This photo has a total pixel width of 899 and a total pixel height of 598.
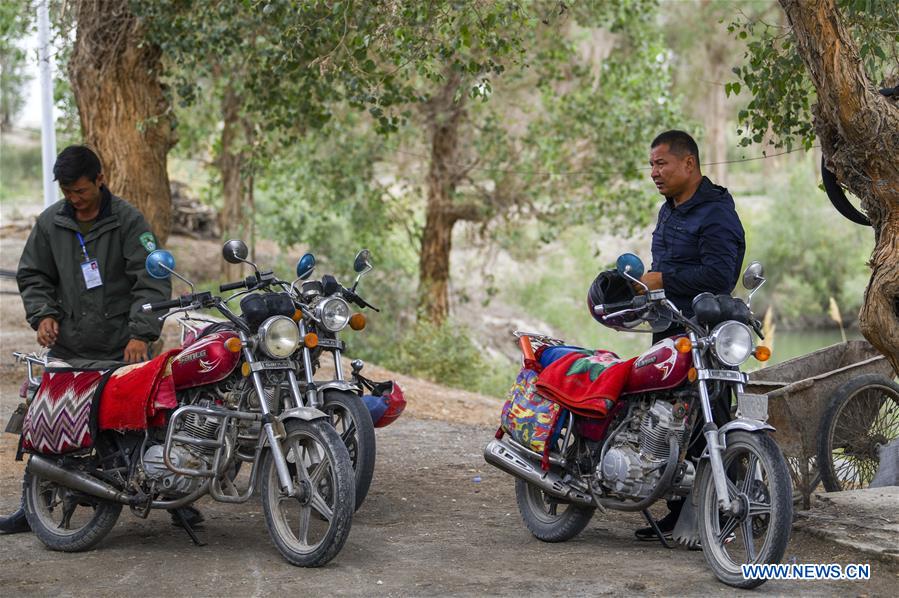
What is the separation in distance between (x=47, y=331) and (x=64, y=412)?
49 centimetres

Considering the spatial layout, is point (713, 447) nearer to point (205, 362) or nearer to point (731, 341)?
point (731, 341)

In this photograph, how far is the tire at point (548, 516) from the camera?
575 centimetres

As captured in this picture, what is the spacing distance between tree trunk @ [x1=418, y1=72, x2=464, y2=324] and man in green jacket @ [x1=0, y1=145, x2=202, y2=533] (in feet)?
36.3

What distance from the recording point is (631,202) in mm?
17453

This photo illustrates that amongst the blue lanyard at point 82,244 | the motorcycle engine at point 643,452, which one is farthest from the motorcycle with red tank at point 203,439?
the motorcycle engine at point 643,452

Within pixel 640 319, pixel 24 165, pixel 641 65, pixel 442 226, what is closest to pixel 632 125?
pixel 641 65

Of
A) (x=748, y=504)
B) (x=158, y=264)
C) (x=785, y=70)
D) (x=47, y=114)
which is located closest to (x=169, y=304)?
(x=158, y=264)

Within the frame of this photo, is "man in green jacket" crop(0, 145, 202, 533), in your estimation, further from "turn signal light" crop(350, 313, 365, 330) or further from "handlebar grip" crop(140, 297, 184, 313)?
"turn signal light" crop(350, 313, 365, 330)

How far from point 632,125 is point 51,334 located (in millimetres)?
12198

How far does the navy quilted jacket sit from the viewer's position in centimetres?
550

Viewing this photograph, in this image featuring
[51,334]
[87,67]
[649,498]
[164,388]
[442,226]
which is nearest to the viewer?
[649,498]

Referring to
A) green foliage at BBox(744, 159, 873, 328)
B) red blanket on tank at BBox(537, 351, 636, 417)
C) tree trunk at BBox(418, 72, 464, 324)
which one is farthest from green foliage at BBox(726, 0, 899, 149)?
green foliage at BBox(744, 159, 873, 328)

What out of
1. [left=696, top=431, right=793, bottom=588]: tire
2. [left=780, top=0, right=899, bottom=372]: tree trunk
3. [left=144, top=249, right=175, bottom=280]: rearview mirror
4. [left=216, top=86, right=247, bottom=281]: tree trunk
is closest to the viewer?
[left=696, top=431, right=793, bottom=588]: tire

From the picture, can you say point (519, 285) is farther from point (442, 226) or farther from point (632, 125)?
point (632, 125)
